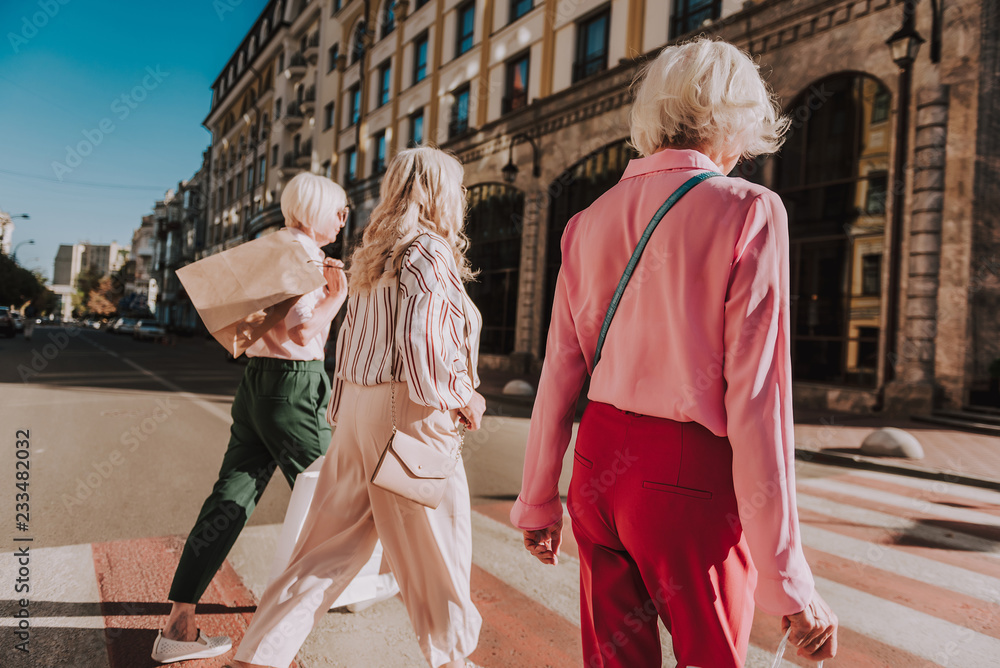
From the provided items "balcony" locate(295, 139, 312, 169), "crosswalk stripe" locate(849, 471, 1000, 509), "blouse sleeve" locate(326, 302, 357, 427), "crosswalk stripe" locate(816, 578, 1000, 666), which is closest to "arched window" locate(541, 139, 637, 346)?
"crosswalk stripe" locate(849, 471, 1000, 509)

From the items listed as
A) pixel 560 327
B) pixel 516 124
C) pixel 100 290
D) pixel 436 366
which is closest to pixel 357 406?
pixel 436 366

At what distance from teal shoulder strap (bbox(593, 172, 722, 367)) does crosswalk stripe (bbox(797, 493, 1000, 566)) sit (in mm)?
4140

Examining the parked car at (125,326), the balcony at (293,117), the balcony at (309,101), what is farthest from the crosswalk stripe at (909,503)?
the parked car at (125,326)

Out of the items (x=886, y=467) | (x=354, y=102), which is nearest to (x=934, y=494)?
(x=886, y=467)

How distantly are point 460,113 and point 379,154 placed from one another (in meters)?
6.43

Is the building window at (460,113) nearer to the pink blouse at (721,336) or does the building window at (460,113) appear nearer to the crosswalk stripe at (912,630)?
the crosswalk stripe at (912,630)

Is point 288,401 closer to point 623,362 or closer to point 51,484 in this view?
point 623,362

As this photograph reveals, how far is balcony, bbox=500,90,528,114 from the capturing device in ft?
65.0

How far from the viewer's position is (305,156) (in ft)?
114

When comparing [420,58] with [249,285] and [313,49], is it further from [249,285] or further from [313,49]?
[249,285]

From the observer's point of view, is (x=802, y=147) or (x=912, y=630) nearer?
(x=912, y=630)

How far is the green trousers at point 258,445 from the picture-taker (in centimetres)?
248

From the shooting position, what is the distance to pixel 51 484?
5.12 metres

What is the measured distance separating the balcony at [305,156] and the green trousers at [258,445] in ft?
113
